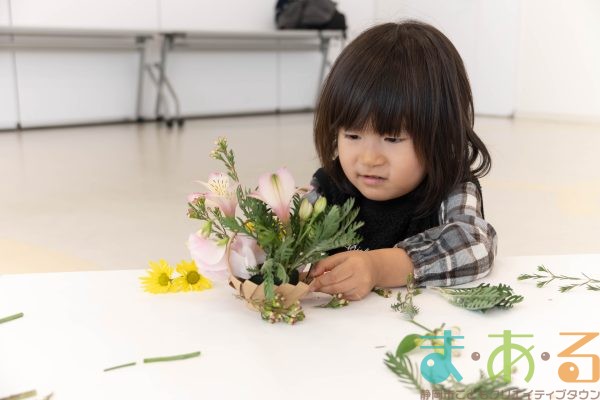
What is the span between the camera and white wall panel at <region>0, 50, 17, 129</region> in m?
5.42

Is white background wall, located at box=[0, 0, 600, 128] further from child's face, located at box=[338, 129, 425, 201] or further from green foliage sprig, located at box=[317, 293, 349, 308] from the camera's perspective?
green foliage sprig, located at box=[317, 293, 349, 308]

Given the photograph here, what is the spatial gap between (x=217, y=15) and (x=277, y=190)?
6.17 m

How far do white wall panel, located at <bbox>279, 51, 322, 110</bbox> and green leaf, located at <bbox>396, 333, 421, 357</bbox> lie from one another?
6865 millimetres

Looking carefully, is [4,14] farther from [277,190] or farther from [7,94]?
[277,190]

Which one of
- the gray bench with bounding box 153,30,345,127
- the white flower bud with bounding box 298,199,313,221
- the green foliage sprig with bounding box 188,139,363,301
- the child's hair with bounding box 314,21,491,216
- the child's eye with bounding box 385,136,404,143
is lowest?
the gray bench with bounding box 153,30,345,127

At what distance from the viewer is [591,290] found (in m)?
0.77

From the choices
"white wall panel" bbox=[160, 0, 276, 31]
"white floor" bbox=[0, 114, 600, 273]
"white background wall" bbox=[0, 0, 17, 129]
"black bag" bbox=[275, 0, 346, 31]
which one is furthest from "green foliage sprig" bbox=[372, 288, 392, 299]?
"black bag" bbox=[275, 0, 346, 31]

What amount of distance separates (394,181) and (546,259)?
24 centimetres

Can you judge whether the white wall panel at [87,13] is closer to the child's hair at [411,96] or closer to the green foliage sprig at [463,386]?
the child's hair at [411,96]

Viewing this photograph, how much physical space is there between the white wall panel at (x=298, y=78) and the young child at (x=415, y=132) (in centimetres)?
635

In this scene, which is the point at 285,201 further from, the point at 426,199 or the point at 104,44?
the point at 104,44

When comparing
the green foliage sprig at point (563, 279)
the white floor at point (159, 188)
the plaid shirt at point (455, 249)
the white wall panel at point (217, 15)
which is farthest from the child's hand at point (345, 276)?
the white wall panel at point (217, 15)

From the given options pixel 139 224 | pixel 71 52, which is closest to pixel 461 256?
pixel 139 224

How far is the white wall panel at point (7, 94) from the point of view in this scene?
5.42m
